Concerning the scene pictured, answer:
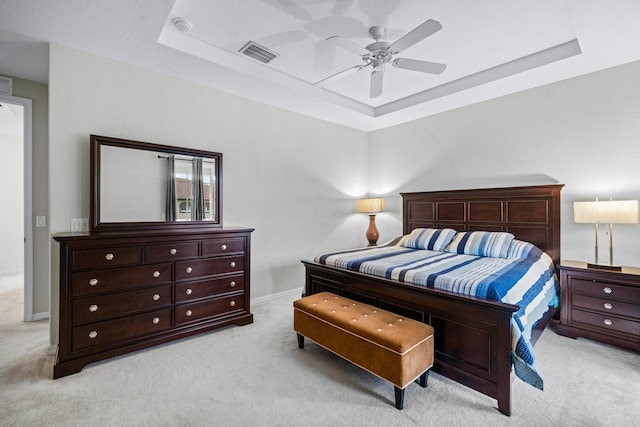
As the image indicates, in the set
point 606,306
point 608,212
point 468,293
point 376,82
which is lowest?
point 606,306

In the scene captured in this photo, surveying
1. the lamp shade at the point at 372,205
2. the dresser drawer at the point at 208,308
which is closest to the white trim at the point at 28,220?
the dresser drawer at the point at 208,308

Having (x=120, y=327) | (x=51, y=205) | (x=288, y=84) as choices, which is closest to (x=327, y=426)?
(x=120, y=327)

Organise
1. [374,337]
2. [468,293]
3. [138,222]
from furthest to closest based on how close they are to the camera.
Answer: [138,222] → [468,293] → [374,337]

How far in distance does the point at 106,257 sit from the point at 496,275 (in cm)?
320

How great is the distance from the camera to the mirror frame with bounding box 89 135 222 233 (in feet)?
8.92

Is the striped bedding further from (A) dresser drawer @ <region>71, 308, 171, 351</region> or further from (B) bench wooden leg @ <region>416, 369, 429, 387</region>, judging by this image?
(A) dresser drawer @ <region>71, 308, 171, 351</region>

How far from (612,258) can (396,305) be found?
2.41 m

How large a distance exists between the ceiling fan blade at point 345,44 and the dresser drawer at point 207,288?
2466mm

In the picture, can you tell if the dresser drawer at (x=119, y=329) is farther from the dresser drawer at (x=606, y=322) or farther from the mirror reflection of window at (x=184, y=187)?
the dresser drawer at (x=606, y=322)

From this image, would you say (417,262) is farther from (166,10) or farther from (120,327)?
(166,10)

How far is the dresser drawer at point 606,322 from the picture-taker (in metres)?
2.59

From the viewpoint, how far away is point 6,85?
3107 mm

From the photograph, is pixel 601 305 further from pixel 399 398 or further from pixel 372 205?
pixel 372 205

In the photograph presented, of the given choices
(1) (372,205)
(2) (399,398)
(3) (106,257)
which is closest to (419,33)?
(2) (399,398)
